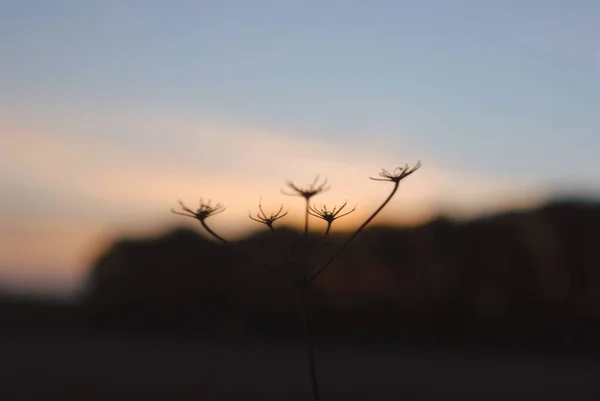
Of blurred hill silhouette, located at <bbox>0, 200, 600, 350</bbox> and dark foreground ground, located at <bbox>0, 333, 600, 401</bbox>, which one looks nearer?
dark foreground ground, located at <bbox>0, 333, 600, 401</bbox>

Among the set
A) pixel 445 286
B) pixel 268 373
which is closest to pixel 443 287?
pixel 445 286

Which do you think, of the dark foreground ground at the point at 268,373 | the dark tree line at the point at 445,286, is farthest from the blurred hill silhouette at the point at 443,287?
the dark foreground ground at the point at 268,373

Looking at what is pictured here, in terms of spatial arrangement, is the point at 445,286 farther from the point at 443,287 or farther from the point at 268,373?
the point at 268,373

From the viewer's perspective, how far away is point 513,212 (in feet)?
64.0

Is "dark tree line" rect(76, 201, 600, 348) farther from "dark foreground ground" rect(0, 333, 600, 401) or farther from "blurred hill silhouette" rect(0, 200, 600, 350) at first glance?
"dark foreground ground" rect(0, 333, 600, 401)

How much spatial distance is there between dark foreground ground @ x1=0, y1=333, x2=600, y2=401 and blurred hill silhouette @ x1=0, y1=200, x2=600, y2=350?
629mm

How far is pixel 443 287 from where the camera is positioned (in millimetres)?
19125

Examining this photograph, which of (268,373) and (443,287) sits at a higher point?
(443,287)

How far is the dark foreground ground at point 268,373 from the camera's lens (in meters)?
10.6

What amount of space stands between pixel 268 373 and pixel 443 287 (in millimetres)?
6426

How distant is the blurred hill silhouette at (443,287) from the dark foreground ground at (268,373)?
629 millimetres

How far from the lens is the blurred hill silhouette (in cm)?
1752

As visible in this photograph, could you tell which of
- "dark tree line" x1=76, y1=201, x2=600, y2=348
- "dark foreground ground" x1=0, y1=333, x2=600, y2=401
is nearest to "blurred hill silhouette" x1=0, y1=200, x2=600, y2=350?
"dark tree line" x1=76, y1=201, x2=600, y2=348

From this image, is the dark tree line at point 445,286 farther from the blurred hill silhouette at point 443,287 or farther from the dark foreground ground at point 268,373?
the dark foreground ground at point 268,373
